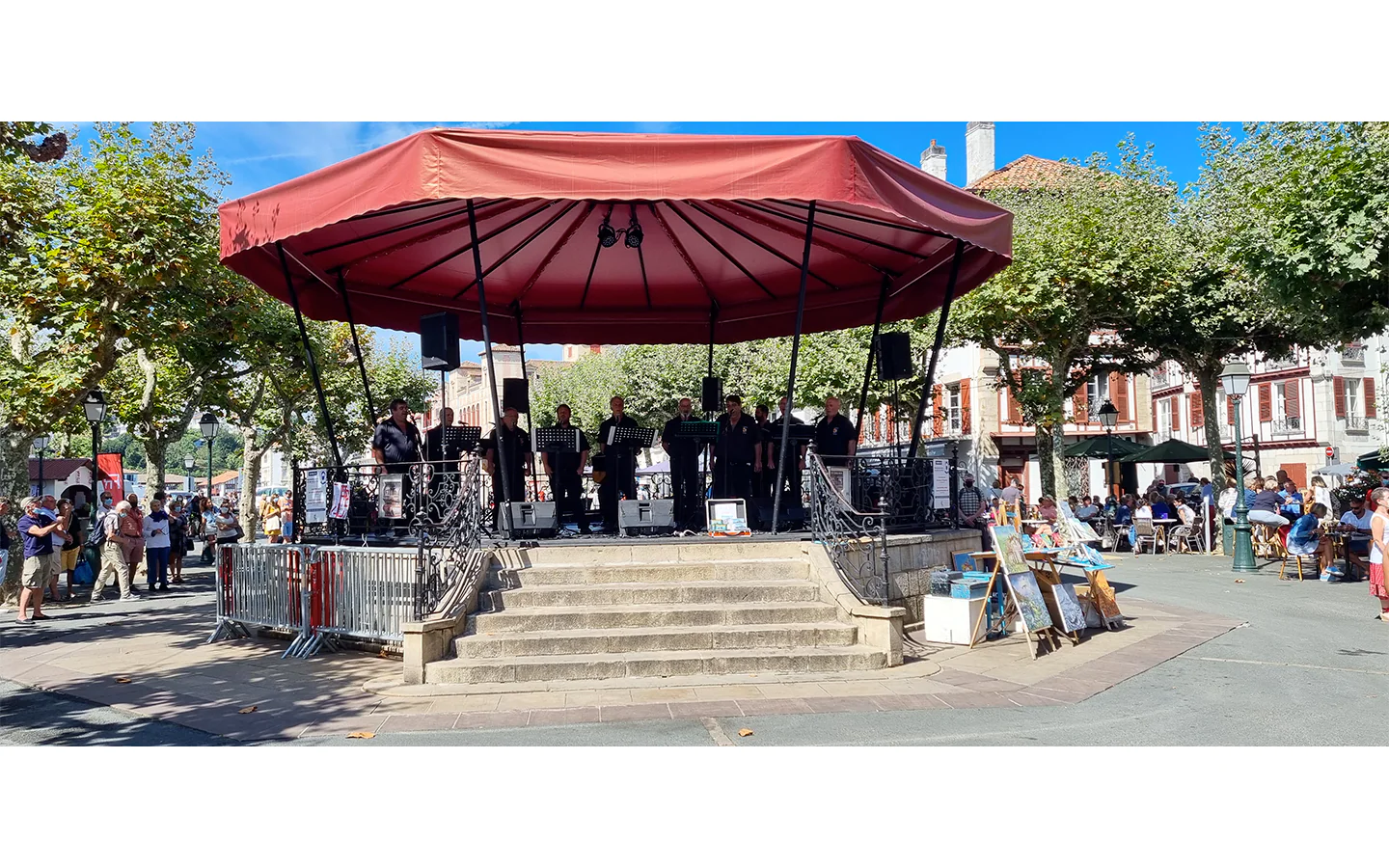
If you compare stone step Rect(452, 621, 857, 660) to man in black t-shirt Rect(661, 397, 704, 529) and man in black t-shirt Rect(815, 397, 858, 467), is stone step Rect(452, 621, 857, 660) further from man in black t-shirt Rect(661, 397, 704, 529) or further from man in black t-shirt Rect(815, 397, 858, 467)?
man in black t-shirt Rect(661, 397, 704, 529)

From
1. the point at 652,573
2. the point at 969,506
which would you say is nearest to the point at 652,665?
the point at 652,573

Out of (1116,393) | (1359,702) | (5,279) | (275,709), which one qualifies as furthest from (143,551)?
(1116,393)

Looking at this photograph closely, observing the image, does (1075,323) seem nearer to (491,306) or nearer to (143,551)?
(491,306)

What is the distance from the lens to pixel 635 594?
8.13m

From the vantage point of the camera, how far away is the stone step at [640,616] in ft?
25.3

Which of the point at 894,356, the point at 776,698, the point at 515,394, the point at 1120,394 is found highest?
the point at 1120,394

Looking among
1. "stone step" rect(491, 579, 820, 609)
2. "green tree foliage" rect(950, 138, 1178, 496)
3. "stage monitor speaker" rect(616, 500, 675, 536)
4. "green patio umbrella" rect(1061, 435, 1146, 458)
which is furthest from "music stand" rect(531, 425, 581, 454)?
"green patio umbrella" rect(1061, 435, 1146, 458)

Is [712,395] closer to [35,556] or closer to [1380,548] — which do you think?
[1380,548]

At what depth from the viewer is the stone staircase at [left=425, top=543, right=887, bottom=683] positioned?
732cm

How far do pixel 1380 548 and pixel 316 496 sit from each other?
1218 centimetres

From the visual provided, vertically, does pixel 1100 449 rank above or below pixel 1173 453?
above

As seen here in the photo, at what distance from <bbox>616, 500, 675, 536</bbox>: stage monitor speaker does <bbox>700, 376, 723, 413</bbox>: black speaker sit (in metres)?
3.82

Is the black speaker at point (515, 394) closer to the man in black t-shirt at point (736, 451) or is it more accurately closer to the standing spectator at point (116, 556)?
the man in black t-shirt at point (736, 451)

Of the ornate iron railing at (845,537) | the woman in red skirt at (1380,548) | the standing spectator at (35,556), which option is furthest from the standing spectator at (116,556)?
the woman in red skirt at (1380,548)
